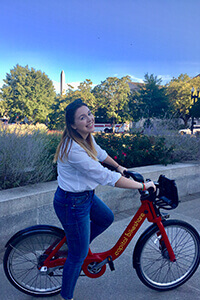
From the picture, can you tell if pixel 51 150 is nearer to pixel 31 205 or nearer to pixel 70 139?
pixel 31 205

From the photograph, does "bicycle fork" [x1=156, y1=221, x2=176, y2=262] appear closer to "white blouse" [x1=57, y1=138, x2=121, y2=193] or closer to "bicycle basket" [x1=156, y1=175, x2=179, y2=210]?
"bicycle basket" [x1=156, y1=175, x2=179, y2=210]

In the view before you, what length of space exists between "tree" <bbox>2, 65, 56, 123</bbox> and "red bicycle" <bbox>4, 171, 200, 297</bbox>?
2104 inches

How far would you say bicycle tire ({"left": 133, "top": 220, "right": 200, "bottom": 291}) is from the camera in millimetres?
2643

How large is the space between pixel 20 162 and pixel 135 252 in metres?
2.50

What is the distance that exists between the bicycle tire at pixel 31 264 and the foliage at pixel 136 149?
11.2 feet

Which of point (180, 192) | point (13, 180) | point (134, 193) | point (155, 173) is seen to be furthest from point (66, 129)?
point (180, 192)

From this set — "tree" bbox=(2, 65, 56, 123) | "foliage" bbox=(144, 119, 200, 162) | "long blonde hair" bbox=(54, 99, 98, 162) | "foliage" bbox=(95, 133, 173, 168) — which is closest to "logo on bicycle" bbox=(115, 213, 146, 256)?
"long blonde hair" bbox=(54, 99, 98, 162)

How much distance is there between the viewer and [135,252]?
2.62 m

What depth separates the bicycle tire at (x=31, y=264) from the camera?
8.27ft

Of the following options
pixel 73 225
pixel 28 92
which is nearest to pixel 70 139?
pixel 73 225

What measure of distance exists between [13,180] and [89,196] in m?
2.34

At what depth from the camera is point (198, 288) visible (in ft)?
9.53

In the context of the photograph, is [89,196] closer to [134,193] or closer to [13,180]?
[13,180]

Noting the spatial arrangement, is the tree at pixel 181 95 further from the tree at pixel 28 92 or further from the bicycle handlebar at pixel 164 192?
the bicycle handlebar at pixel 164 192
